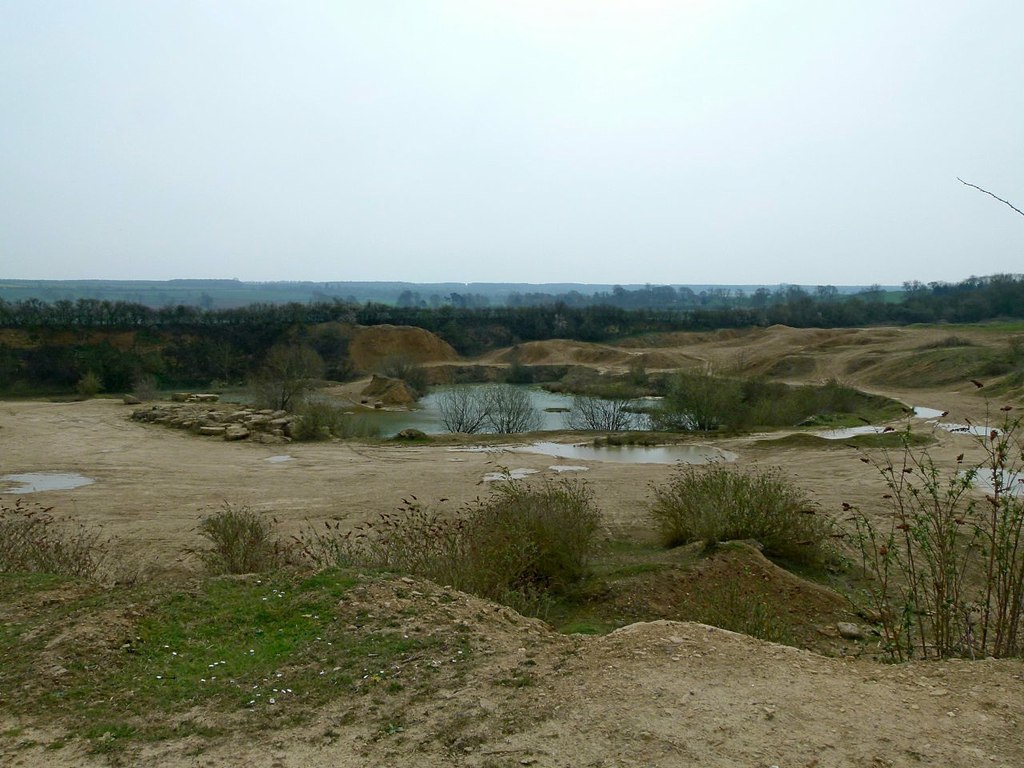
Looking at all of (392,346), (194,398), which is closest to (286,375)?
(194,398)

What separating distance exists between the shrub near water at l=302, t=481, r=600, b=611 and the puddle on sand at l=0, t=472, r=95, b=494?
11406mm

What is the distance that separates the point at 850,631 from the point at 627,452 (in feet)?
54.2

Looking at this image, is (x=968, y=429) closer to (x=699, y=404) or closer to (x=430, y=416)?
(x=699, y=404)

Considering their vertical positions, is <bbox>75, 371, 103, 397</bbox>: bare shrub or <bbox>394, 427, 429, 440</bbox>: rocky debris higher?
<bbox>394, 427, 429, 440</bbox>: rocky debris

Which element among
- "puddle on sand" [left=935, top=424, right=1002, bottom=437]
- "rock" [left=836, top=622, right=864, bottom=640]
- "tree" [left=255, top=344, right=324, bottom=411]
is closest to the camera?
"puddle on sand" [left=935, top=424, right=1002, bottom=437]

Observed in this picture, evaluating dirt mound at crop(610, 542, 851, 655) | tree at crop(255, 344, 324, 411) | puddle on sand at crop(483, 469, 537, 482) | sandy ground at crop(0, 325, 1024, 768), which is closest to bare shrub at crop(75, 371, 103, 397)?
tree at crop(255, 344, 324, 411)

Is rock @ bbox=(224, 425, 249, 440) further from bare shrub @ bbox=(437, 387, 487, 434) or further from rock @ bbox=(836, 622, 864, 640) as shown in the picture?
rock @ bbox=(836, 622, 864, 640)

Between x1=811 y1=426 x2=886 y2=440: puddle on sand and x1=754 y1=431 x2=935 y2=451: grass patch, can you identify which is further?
x1=811 y1=426 x2=886 y2=440: puddle on sand

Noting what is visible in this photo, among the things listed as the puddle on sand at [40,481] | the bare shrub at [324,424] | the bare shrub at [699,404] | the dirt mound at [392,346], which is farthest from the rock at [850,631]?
the dirt mound at [392,346]

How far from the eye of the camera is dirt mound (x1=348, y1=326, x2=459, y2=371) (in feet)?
184

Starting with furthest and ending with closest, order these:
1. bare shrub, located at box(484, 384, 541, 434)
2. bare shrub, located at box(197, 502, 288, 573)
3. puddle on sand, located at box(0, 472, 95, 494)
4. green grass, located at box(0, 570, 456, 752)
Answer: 1. bare shrub, located at box(484, 384, 541, 434)
2. puddle on sand, located at box(0, 472, 95, 494)
3. bare shrub, located at box(197, 502, 288, 573)
4. green grass, located at box(0, 570, 456, 752)

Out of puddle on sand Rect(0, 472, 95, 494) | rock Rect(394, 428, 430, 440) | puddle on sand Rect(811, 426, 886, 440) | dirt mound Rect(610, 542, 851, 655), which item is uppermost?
dirt mound Rect(610, 542, 851, 655)

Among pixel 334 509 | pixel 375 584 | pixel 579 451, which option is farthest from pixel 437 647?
pixel 579 451

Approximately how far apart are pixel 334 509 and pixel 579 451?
10650mm
